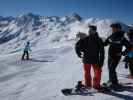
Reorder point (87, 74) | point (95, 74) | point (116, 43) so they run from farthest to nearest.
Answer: point (87, 74) < point (116, 43) < point (95, 74)

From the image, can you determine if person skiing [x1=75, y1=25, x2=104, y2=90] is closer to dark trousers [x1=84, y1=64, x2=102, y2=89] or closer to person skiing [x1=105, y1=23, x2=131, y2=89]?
dark trousers [x1=84, y1=64, x2=102, y2=89]

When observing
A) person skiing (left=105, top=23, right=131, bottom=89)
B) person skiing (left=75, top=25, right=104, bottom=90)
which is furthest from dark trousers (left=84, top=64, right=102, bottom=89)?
person skiing (left=105, top=23, right=131, bottom=89)

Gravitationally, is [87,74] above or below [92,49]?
below

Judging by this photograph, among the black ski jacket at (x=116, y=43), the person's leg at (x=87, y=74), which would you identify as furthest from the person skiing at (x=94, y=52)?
the black ski jacket at (x=116, y=43)

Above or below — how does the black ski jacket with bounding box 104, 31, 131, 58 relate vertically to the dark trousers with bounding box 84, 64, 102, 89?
above

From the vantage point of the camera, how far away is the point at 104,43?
8.00m

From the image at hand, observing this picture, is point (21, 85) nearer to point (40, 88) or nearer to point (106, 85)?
point (40, 88)

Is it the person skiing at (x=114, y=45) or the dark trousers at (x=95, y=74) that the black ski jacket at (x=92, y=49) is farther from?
the person skiing at (x=114, y=45)

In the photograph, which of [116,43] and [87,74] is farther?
[87,74]

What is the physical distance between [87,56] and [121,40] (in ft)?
4.05

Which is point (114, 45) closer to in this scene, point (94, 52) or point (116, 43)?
point (116, 43)

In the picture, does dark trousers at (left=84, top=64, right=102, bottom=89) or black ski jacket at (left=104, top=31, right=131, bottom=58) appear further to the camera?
black ski jacket at (left=104, top=31, right=131, bottom=58)

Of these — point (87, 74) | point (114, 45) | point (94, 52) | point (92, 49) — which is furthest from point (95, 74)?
point (114, 45)

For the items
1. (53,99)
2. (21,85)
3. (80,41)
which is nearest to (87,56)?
(80,41)
